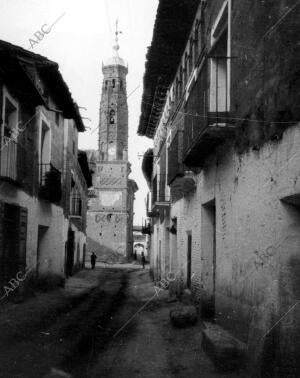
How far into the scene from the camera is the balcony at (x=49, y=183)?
542 inches

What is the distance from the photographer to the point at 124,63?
58.0 m

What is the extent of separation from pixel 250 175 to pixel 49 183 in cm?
862

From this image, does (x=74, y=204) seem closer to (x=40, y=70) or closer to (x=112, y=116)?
(x=40, y=70)

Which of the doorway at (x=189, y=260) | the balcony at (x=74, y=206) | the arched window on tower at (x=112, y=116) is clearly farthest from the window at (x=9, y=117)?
the arched window on tower at (x=112, y=116)

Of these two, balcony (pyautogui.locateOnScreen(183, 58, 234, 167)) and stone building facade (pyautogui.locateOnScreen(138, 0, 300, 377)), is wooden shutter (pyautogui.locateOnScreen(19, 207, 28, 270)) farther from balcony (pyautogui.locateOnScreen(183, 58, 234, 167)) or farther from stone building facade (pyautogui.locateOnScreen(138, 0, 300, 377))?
balcony (pyautogui.locateOnScreen(183, 58, 234, 167))

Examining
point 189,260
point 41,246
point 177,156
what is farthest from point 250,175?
point 41,246

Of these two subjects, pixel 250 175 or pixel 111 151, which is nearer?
pixel 250 175

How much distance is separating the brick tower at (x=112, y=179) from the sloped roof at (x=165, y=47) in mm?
31566

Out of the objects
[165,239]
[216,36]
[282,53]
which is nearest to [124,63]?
[165,239]

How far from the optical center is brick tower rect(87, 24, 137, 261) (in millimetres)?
50906

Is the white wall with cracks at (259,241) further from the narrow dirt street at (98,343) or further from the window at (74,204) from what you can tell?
the window at (74,204)

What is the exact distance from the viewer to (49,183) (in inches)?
553

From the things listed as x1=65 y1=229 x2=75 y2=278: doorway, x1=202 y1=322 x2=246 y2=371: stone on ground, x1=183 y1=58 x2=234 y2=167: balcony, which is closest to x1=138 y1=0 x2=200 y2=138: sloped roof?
x1=183 y1=58 x2=234 y2=167: balcony

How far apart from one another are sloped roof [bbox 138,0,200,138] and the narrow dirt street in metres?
6.59
